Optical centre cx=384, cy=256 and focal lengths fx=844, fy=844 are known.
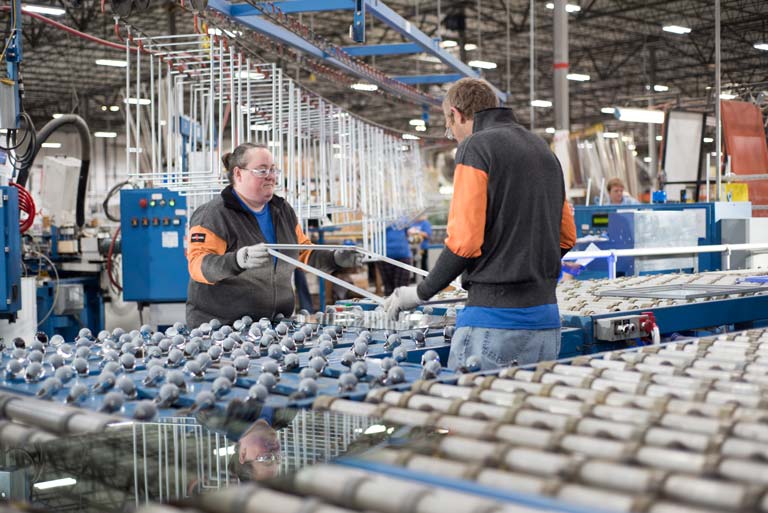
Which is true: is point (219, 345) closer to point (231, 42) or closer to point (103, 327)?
point (231, 42)

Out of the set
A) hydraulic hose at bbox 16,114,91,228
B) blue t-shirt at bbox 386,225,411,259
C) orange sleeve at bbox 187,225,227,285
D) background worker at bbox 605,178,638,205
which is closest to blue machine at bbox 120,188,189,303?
hydraulic hose at bbox 16,114,91,228

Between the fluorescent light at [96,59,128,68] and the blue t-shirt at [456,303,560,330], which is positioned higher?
the fluorescent light at [96,59,128,68]

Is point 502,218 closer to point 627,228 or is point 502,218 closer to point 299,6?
point 299,6

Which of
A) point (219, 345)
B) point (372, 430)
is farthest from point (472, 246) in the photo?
point (372, 430)

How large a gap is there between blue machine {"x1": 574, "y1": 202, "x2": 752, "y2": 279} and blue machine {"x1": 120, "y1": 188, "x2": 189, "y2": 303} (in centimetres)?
341

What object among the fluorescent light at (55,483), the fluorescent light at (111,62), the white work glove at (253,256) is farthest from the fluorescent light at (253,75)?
the fluorescent light at (111,62)

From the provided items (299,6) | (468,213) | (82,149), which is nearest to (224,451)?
(468,213)

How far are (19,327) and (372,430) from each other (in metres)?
5.66

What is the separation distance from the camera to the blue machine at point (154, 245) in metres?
7.23

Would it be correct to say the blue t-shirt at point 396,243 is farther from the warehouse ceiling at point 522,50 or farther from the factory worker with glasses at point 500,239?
the factory worker with glasses at point 500,239

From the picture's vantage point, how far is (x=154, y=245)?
23.8ft

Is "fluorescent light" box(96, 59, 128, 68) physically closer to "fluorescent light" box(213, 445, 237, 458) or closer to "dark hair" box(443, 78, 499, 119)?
"dark hair" box(443, 78, 499, 119)

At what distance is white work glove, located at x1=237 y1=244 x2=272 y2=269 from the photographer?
11.1 feet

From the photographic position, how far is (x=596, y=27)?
21.5 meters
